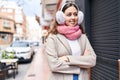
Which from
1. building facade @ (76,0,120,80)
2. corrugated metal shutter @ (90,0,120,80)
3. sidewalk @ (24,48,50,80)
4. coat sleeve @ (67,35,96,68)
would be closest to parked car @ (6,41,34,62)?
sidewalk @ (24,48,50,80)

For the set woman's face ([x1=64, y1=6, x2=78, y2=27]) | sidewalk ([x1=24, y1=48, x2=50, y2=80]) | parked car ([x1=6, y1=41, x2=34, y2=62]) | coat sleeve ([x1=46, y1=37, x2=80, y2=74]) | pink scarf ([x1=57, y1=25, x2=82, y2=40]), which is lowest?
sidewalk ([x1=24, y1=48, x2=50, y2=80])

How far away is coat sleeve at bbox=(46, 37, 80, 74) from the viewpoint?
252 centimetres

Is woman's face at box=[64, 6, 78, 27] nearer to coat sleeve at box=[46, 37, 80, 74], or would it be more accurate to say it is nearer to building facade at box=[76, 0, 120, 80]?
coat sleeve at box=[46, 37, 80, 74]

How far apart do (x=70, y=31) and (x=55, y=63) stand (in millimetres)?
334

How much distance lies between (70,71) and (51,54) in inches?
9.4

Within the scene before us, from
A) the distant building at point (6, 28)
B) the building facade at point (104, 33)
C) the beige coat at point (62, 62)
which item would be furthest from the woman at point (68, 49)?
the distant building at point (6, 28)

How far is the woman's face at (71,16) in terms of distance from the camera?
2645 mm

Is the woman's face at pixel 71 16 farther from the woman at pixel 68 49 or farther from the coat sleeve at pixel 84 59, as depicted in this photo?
the coat sleeve at pixel 84 59

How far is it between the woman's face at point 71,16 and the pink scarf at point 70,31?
57 mm

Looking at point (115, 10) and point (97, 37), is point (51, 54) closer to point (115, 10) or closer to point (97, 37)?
point (115, 10)

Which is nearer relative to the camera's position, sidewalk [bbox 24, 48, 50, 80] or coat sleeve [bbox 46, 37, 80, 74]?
coat sleeve [bbox 46, 37, 80, 74]

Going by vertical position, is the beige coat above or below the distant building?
below

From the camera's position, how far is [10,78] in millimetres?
10453

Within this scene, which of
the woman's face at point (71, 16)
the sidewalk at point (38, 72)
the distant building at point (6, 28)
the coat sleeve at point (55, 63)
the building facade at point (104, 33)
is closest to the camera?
the coat sleeve at point (55, 63)
